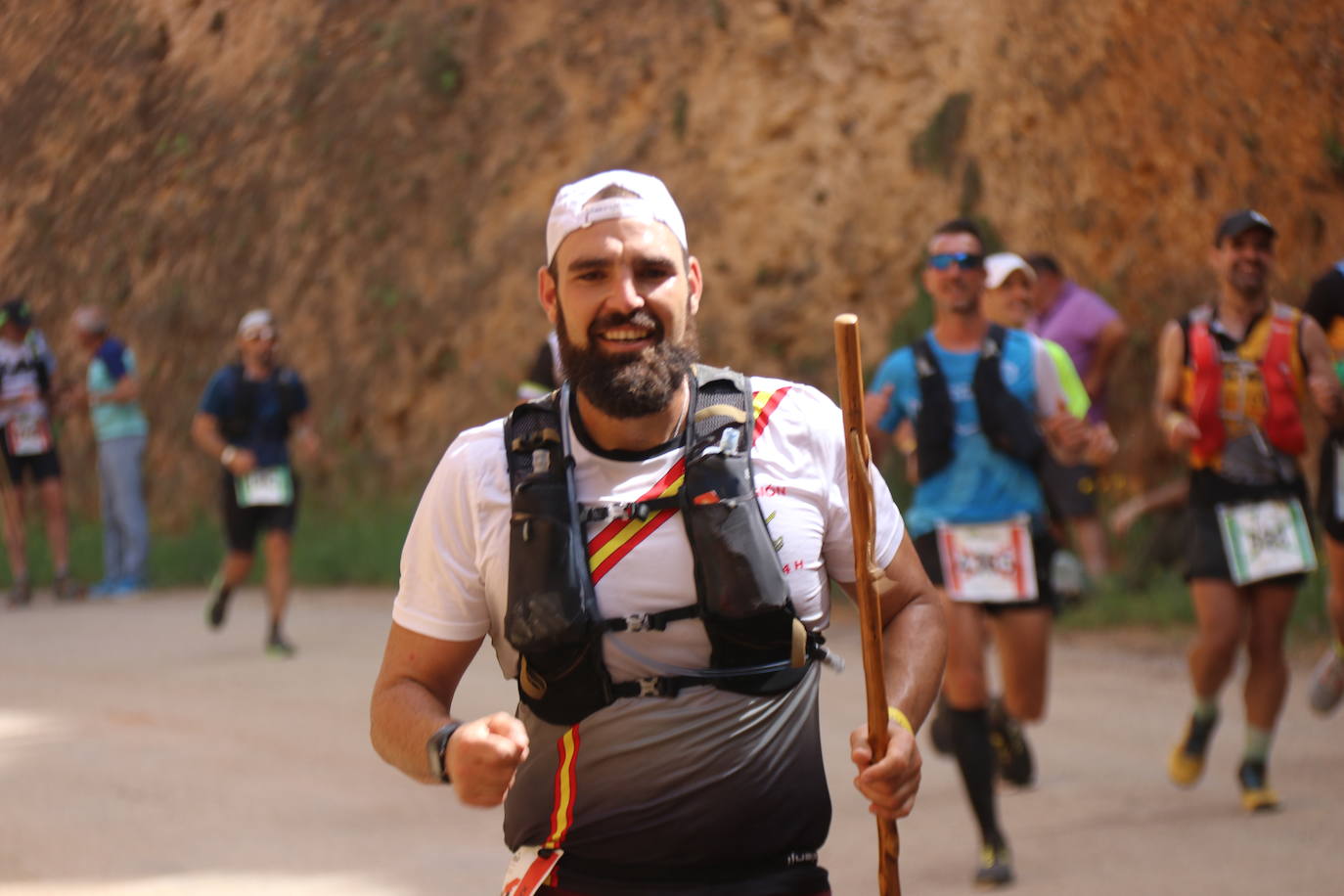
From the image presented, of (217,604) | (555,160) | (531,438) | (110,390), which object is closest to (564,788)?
(531,438)

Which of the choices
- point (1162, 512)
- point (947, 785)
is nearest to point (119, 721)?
point (947, 785)

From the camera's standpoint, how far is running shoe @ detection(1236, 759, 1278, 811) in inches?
266

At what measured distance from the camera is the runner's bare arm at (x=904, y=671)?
2.92 meters

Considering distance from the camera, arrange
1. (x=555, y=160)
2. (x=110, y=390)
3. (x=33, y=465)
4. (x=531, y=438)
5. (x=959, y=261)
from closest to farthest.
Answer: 1. (x=531, y=438)
2. (x=959, y=261)
3. (x=110, y=390)
4. (x=33, y=465)
5. (x=555, y=160)

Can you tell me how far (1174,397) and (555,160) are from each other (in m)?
11.8

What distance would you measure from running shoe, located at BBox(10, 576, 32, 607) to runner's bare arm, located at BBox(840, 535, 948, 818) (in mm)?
11517

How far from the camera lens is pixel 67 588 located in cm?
1405

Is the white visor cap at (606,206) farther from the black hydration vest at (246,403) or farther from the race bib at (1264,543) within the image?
the black hydration vest at (246,403)

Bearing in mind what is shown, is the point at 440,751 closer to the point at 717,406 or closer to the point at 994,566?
the point at 717,406

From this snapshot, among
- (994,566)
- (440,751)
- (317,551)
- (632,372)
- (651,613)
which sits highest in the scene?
(632,372)

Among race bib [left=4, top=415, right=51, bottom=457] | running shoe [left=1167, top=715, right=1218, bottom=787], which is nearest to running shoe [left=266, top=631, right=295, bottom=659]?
race bib [left=4, top=415, right=51, bottom=457]

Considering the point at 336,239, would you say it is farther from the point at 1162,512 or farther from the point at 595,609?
the point at 595,609

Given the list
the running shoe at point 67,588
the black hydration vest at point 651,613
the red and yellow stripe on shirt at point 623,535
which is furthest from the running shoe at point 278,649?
the red and yellow stripe on shirt at point 623,535

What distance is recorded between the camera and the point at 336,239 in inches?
750
